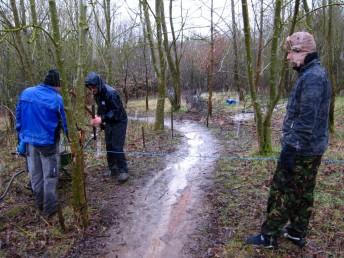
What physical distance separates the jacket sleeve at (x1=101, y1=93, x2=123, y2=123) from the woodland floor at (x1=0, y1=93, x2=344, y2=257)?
1112mm

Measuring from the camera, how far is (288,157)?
3.63 m

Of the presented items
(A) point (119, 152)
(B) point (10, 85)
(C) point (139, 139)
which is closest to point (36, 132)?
(A) point (119, 152)

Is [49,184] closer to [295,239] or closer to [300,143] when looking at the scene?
[295,239]

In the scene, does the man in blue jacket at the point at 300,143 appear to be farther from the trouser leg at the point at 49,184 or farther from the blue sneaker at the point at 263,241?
the trouser leg at the point at 49,184

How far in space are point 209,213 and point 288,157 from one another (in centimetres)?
175

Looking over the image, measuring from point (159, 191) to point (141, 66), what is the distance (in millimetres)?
23612

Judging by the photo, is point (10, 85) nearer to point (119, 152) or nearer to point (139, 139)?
point (139, 139)

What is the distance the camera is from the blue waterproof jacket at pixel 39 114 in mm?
4840

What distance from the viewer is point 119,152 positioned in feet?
20.8

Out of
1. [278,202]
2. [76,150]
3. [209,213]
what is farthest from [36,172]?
[278,202]

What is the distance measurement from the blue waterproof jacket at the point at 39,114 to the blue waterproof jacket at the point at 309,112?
2987mm

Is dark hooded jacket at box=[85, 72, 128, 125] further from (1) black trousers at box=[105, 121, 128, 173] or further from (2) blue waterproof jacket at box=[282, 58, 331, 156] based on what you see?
(2) blue waterproof jacket at box=[282, 58, 331, 156]

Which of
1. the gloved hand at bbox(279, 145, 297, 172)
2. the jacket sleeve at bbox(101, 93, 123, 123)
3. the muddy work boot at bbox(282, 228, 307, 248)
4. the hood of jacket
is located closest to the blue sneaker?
the muddy work boot at bbox(282, 228, 307, 248)

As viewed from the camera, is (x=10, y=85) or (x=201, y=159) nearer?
(x=201, y=159)
